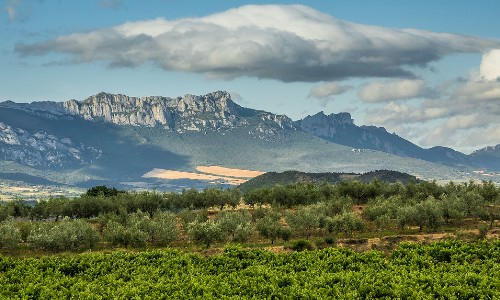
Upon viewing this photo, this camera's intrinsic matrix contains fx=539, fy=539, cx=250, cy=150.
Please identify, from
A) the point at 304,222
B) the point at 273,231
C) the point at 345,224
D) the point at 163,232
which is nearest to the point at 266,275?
the point at 273,231

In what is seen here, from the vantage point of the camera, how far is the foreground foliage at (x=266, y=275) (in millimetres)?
54500

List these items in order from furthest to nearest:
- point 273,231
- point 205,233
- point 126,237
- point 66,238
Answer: point 273,231 → point 126,237 → point 205,233 → point 66,238

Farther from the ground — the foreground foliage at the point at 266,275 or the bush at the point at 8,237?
the foreground foliage at the point at 266,275

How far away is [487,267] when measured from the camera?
6825cm

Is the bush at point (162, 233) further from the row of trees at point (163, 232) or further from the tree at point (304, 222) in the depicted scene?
the tree at point (304, 222)

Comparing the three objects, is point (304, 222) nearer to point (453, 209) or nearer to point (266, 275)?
point (453, 209)

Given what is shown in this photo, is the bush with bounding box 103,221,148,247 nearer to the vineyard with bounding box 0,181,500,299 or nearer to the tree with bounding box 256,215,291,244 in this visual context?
the vineyard with bounding box 0,181,500,299

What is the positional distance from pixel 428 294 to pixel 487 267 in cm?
1937

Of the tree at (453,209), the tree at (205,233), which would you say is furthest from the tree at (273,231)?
the tree at (453,209)

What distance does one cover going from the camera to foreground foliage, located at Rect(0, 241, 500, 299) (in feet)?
179

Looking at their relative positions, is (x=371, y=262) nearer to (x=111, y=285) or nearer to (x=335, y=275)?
(x=335, y=275)

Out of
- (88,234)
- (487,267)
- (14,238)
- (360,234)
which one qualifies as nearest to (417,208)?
(360,234)

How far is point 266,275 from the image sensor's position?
207 feet

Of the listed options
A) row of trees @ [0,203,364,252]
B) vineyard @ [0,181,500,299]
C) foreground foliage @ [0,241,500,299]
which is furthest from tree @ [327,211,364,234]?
foreground foliage @ [0,241,500,299]
